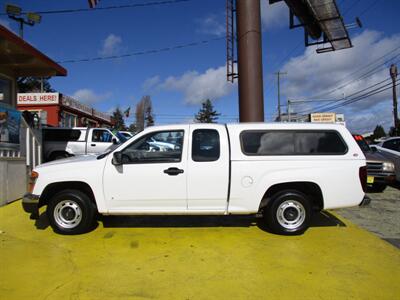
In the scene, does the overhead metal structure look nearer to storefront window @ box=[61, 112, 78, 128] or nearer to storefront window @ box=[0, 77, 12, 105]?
storefront window @ box=[0, 77, 12, 105]

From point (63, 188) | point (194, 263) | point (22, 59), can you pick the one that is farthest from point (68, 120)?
point (194, 263)

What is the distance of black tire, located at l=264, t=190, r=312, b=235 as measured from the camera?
5562 mm

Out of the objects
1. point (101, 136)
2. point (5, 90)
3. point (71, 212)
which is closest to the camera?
point (71, 212)

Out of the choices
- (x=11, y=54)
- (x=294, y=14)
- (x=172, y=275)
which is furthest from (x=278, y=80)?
(x=172, y=275)

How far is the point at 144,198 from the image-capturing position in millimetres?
5484

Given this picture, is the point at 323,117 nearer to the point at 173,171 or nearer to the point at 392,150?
the point at 392,150

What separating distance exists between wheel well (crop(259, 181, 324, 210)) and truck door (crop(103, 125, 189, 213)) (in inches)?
53.5

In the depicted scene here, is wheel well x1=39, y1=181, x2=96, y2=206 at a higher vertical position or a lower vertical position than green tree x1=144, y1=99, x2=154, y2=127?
lower

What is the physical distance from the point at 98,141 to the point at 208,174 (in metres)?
10.5

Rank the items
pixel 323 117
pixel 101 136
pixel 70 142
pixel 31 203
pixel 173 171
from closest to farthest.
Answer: pixel 173 171
pixel 31 203
pixel 70 142
pixel 101 136
pixel 323 117

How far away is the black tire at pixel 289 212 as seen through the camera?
556 cm

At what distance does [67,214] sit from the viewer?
18.6 feet

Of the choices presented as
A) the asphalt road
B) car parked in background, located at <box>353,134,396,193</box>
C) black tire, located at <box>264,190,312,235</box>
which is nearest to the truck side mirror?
black tire, located at <box>264,190,312,235</box>

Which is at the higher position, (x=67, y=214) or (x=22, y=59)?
(x=22, y=59)
